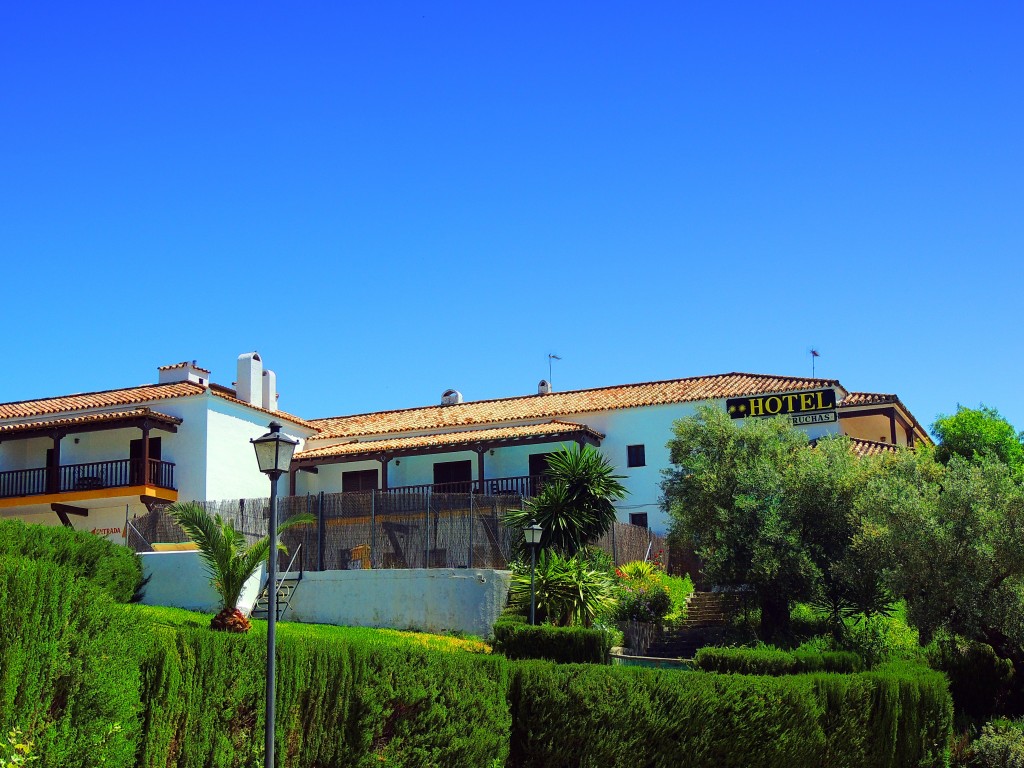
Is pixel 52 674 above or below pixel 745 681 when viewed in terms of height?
above

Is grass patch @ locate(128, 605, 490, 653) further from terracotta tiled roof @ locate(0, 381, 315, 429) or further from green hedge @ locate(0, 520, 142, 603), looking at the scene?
terracotta tiled roof @ locate(0, 381, 315, 429)

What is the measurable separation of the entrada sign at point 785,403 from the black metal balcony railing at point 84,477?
1786cm

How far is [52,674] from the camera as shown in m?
9.20

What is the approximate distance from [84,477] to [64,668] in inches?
1116

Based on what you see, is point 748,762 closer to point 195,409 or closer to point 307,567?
point 307,567

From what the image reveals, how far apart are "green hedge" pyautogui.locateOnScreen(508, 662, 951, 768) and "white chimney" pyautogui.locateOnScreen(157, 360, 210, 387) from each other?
28.6 m

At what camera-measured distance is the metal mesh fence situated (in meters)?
25.1

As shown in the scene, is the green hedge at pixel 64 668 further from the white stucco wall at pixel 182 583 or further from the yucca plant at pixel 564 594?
the white stucco wall at pixel 182 583

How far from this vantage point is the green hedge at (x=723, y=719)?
1448cm

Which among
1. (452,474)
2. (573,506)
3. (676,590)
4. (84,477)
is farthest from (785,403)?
(84,477)

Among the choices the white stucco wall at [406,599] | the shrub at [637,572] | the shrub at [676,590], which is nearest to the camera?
the white stucco wall at [406,599]

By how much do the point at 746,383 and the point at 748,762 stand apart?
24279 millimetres

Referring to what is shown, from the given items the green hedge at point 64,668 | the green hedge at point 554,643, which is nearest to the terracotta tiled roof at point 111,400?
the green hedge at point 554,643

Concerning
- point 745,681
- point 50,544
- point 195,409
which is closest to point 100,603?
point 745,681
